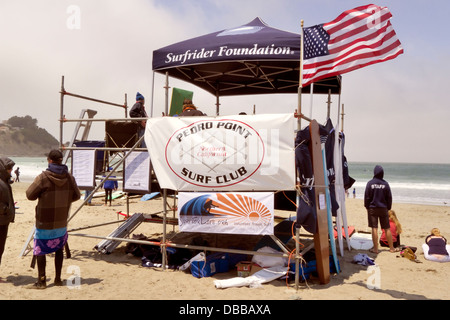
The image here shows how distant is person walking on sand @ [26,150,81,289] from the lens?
564cm

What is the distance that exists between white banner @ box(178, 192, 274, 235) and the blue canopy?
2573mm

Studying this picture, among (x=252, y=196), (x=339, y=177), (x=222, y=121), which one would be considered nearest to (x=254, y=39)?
(x=222, y=121)

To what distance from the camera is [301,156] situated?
6.12 metres

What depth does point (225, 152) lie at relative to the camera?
6406 millimetres

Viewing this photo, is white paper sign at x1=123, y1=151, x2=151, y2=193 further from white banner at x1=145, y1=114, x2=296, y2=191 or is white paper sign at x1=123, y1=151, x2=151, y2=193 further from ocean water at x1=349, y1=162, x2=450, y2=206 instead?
ocean water at x1=349, y1=162, x2=450, y2=206

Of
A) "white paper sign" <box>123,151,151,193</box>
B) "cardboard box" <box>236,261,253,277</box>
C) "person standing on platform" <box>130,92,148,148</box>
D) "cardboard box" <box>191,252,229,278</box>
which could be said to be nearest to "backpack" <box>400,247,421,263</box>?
"cardboard box" <box>236,261,253,277</box>

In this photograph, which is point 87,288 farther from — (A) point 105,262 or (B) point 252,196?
(B) point 252,196

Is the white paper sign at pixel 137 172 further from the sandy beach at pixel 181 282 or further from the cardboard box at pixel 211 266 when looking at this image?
the cardboard box at pixel 211 266

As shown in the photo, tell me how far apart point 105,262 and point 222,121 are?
4.08m

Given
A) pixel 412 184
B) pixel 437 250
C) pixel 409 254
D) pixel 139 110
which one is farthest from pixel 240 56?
pixel 412 184

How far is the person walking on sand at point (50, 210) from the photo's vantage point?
564 centimetres

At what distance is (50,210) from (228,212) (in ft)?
9.74

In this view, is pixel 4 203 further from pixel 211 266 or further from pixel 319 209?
pixel 319 209

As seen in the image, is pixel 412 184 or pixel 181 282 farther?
pixel 412 184
